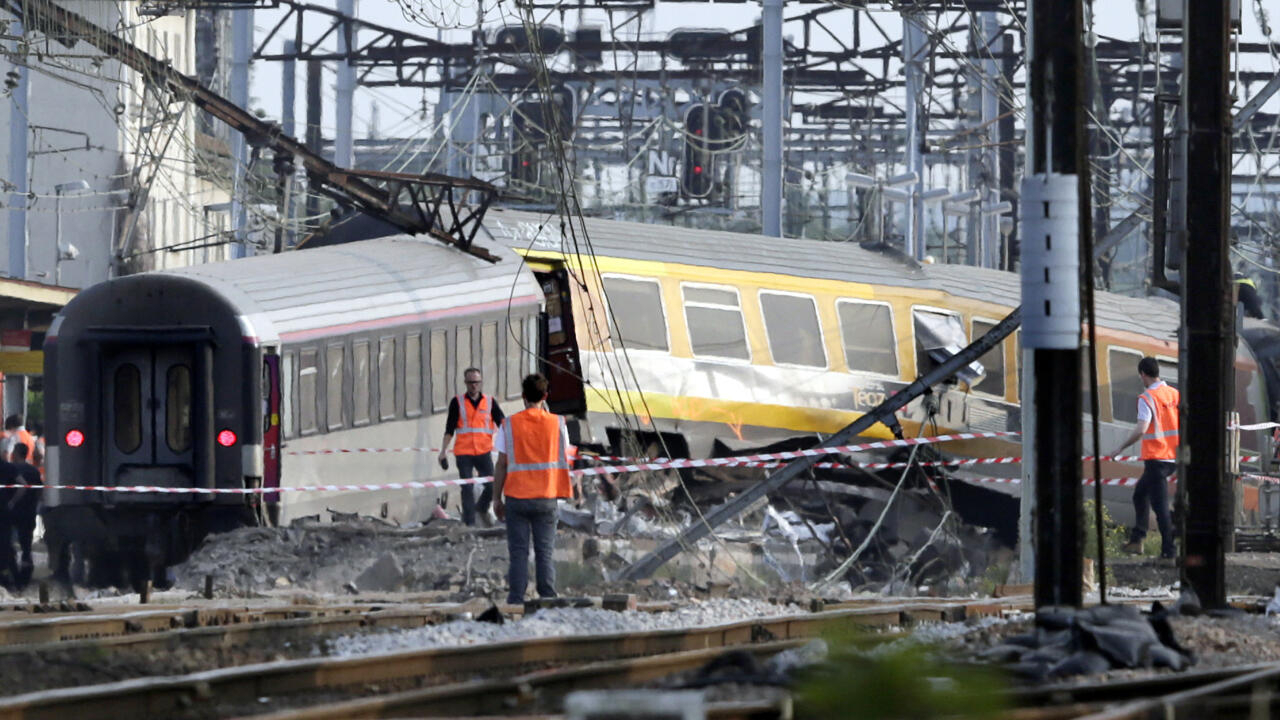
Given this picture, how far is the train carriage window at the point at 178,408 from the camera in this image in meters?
18.9

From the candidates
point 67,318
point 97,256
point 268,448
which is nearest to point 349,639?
point 268,448

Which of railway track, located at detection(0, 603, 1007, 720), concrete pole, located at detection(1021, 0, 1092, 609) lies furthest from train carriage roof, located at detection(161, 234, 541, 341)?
concrete pole, located at detection(1021, 0, 1092, 609)

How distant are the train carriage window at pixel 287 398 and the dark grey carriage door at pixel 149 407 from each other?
89cm

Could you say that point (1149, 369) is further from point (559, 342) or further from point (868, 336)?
point (559, 342)

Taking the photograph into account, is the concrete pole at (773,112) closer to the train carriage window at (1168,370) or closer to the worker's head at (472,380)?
the train carriage window at (1168,370)

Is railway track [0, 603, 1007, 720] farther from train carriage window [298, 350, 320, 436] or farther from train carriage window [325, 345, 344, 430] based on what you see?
train carriage window [325, 345, 344, 430]

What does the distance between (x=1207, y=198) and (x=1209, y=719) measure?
6109mm

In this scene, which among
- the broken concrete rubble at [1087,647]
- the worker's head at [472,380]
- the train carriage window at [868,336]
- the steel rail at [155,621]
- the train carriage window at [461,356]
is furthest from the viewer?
the train carriage window at [868,336]

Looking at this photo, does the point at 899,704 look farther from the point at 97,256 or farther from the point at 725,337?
the point at 97,256

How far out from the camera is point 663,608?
13312 millimetres

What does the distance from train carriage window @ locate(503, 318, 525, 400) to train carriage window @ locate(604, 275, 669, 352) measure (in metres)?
1.02

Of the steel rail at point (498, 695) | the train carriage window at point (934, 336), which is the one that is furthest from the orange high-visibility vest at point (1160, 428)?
the steel rail at point (498, 695)

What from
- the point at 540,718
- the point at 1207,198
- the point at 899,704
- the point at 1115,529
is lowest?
the point at 1115,529

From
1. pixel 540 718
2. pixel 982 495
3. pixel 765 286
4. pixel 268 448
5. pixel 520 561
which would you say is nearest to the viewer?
pixel 540 718
